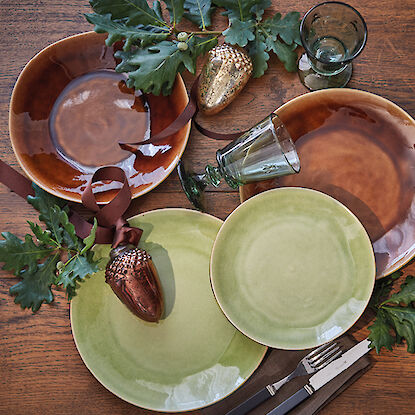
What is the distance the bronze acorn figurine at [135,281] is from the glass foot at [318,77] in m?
0.39

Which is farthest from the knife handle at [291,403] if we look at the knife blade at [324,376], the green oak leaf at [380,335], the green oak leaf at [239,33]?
the green oak leaf at [239,33]

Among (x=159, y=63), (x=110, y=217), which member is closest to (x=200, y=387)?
(x=110, y=217)

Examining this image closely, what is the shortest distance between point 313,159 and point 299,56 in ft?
0.60

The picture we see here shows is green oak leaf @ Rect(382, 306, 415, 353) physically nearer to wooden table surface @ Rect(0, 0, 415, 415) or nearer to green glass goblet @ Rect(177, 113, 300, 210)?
wooden table surface @ Rect(0, 0, 415, 415)

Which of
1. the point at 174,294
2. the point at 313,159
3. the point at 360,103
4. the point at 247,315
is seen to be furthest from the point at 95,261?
the point at 360,103

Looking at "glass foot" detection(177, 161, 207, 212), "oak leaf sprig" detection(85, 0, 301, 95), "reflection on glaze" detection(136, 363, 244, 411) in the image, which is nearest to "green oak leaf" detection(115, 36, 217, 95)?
"oak leaf sprig" detection(85, 0, 301, 95)

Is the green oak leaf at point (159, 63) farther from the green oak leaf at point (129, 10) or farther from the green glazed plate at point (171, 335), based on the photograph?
the green glazed plate at point (171, 335)

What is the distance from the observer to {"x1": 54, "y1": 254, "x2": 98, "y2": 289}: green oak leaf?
73cm

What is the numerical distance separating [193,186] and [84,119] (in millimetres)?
216

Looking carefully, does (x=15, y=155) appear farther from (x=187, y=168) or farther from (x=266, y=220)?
(x=266, y=220)

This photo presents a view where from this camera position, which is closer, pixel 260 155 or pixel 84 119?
pixel 260 155

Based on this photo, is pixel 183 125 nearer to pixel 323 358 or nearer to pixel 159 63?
pixel 159 63

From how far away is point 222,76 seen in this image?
79cm

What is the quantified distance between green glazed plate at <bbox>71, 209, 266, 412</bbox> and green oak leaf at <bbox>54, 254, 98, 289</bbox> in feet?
0.11
